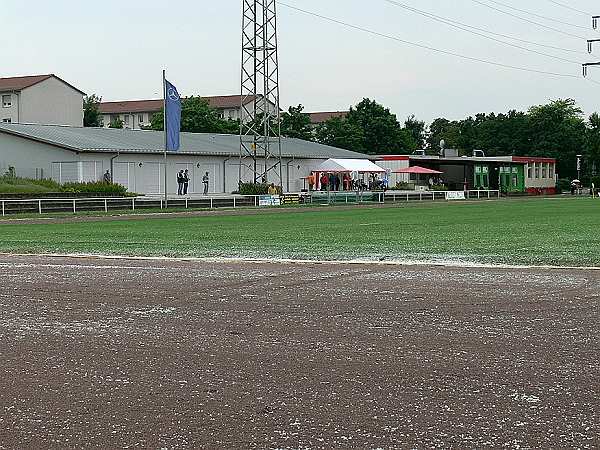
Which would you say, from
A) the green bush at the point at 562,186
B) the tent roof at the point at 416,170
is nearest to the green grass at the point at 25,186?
the tent roof at the point at 416,170

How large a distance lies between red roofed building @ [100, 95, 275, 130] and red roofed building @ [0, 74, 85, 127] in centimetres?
4399

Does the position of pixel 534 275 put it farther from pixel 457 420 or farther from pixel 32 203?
pixel 32 203

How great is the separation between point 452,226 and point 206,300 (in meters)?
20.1

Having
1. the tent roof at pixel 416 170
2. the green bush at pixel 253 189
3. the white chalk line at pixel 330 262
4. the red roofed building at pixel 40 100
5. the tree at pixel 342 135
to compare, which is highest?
the red roofed building at pixel 40 100

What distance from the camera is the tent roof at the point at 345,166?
75750mm

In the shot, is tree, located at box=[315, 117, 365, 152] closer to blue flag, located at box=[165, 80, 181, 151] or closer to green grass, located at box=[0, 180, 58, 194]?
green grass, located at box=[0, 180, 58, 194]

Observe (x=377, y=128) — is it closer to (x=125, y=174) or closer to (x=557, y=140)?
(x=557, y=140)

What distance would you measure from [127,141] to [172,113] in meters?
16.6

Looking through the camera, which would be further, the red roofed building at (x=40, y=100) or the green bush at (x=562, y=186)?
the green bush at (x=562, y=186)

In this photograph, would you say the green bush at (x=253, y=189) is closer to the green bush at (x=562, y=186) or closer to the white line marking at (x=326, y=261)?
the white line marking at (x=326, y=261)

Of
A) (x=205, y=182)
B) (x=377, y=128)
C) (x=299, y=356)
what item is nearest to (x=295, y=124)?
(x=377, y=128)

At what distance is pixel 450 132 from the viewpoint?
16288 centimetres

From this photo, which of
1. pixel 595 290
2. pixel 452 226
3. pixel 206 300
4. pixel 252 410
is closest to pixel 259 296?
pixel 206 300

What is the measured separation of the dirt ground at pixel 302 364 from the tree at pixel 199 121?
300 ft
